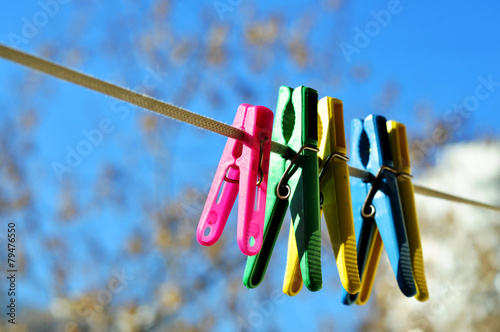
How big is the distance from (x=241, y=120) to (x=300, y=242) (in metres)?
0.23

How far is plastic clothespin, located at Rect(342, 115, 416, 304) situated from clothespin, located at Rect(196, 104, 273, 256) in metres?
0.26

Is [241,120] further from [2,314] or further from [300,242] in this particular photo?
[2,314]

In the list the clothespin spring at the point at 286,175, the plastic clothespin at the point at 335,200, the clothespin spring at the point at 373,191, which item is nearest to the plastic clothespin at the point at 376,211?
the clothespin spring at the point at 373,191

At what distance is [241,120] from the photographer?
3.08ft

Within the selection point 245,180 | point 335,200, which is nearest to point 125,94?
point 245,180

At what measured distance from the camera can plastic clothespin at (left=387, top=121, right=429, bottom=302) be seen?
108cm

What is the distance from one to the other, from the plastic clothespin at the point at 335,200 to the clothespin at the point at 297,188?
63 millimetres

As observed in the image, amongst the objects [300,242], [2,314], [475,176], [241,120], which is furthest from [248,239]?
[475,176]

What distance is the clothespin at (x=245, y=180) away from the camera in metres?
0.87

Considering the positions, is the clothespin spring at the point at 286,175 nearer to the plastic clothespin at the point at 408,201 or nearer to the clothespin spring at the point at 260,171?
the clothespin spring at the point at 260,171

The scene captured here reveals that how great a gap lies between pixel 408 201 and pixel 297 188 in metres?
0.35

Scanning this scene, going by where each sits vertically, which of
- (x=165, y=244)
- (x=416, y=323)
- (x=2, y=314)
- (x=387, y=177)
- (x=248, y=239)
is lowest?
(x=248, y=239)

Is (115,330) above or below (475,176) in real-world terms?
below

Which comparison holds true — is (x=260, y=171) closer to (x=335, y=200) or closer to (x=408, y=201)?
(x=335, y=200)
